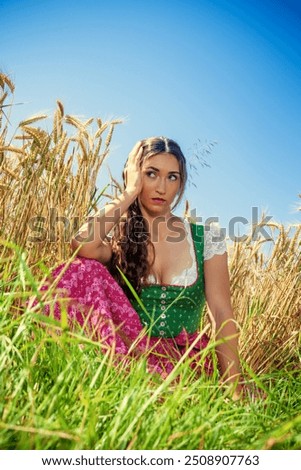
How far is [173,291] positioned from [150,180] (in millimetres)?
534

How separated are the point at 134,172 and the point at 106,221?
0.29 meters

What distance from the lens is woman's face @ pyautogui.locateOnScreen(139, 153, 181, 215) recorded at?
8.00 feet

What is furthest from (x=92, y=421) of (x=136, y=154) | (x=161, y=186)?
(x=136, y=154)

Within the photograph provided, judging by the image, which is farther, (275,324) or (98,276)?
(275,324)

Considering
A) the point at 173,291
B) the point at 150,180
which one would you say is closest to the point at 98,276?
the point at 173,291

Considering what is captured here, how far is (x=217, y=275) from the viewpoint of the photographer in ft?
8.03

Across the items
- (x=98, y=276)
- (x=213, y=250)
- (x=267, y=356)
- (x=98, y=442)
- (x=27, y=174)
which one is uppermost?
(x=27, y=174)

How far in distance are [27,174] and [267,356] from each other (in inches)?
63.3

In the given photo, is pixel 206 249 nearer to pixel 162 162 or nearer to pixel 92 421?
pixel 162 162

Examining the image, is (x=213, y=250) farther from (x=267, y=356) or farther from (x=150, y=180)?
(x=267, y=356)

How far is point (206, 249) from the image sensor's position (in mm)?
2525
